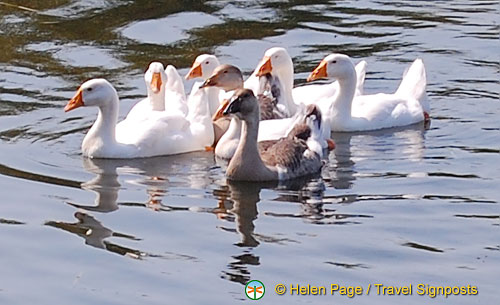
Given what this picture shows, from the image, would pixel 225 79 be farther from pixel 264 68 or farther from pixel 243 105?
pixel 243 105

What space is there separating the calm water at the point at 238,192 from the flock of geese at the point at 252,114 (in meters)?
0.19

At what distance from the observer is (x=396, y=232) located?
9.81 metres

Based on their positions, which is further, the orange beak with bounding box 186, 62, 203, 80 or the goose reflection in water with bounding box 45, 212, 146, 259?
the orange beak with bounding box 186, 62, 203, 80

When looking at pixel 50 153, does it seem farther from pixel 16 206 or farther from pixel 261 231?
→ pixel 261 231

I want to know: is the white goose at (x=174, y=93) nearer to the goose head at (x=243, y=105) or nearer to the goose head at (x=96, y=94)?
the goose head at (x=96, y=94)

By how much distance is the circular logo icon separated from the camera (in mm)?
8523

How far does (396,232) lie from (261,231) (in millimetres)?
988

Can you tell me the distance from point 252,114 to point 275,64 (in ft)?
7.28

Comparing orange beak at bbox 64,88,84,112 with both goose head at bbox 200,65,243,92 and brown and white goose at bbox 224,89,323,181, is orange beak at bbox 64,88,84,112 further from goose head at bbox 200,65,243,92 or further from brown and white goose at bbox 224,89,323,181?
brown and white goose at bbox 224,89,323,181

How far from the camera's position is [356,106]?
13.8 metres

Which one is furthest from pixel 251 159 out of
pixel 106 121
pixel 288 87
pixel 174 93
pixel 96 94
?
pixel 288 87

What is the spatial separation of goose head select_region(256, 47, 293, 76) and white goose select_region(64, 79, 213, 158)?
4.26ft

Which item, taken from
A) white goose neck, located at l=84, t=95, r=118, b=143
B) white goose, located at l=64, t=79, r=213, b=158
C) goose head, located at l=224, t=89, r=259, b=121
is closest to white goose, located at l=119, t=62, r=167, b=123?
white goose, located at l=64, t=79, r=213, b=158

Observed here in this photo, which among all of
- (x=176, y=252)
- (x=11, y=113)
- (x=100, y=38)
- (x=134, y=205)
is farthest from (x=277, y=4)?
(x=176, y=252)
